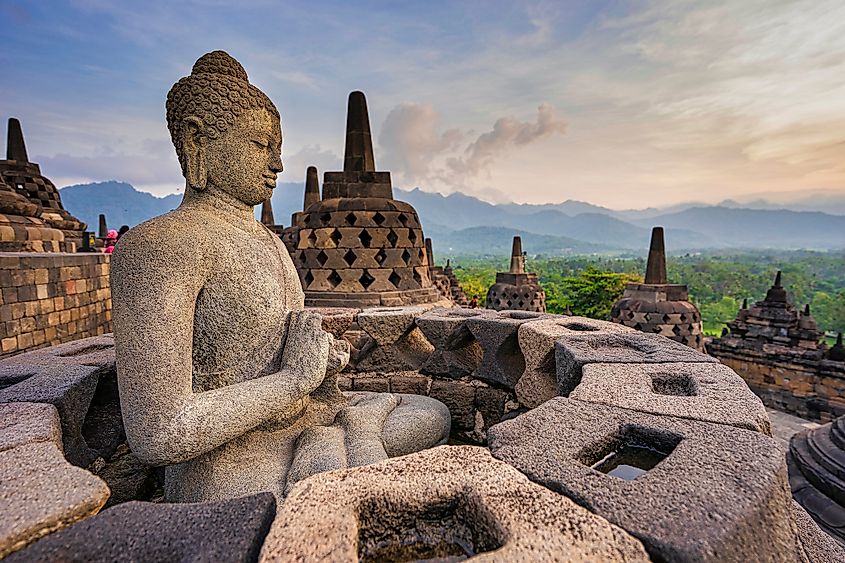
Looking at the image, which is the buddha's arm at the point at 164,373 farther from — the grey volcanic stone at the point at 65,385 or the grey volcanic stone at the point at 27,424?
the grey volcanic stone at the point at 65,385

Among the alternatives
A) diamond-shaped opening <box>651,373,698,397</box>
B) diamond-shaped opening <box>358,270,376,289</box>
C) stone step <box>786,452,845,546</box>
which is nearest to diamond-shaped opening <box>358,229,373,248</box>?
diamond-shaped opening <box>358,270,376,289</box>

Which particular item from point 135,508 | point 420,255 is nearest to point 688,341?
point 420,255

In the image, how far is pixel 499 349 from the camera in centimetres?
292

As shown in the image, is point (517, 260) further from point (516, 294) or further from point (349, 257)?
point (349, 257)

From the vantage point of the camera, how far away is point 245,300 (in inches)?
69.6

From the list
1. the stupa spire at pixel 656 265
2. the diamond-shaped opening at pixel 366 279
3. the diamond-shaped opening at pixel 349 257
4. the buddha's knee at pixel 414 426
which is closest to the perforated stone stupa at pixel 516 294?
the stupa spire at pixel 656 265

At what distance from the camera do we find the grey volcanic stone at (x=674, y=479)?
0.94 m

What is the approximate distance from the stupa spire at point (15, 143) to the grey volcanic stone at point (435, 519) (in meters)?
15.2

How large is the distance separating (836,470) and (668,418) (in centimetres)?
426

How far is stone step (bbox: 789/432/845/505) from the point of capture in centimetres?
406

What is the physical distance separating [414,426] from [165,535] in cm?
133

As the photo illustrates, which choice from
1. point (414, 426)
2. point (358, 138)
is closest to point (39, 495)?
point (414, 426)

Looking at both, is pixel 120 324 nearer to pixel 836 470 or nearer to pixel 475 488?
pixel 475 488

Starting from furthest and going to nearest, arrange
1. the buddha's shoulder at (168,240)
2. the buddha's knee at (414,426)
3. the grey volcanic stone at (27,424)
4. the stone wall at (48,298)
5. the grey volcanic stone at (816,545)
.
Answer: the stone wall at (48,298)
the buddha's knee at (414,426)
the buddha's shoulder at (168,240)
the grey volcanic stone at (816,545)
the grey volcanic stone at (27,424)
